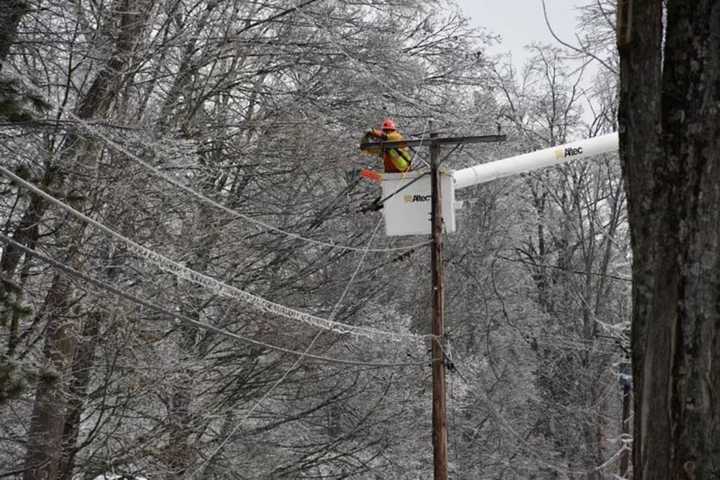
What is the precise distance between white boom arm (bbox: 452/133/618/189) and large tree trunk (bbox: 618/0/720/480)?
30.9 ft

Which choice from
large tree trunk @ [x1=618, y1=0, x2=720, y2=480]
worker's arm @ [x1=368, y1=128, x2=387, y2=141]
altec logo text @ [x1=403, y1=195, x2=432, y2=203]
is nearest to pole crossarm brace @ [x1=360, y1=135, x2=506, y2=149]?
worker's arm @ [x1=368, y1=128, x2=387, y2=141]

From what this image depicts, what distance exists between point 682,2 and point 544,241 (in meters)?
27.1

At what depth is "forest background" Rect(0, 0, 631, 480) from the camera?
1051 centimetres

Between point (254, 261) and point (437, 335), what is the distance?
5.91 metres

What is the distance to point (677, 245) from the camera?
3.13 meters

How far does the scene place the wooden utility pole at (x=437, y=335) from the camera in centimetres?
1101

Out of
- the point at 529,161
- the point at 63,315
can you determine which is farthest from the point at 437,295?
→ the point at 63,315

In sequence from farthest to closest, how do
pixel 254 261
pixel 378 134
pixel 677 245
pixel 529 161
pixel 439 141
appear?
pixel 254 261 → pixel 529 161 → pixel 378 134 → pixel 439 141 → pixel 677 245

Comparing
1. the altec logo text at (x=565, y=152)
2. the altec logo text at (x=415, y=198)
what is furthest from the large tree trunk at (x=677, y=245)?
the altec logo text at (x=565, y=152)

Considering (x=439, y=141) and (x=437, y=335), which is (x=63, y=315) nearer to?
(x=437, y=335)

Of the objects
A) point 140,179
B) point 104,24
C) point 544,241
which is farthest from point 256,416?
point 544,241

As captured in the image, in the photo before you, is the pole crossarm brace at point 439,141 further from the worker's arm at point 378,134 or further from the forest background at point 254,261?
the forest background at point 254,261

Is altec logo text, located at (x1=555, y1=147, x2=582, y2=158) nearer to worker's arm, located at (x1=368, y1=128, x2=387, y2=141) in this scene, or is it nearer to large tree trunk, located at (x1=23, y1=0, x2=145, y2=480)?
worker's arm, located at (x1=368, y1=128, x2=387, y2=141)

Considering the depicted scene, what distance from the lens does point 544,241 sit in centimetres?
2989
